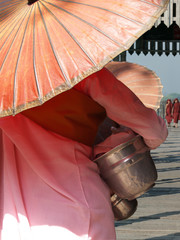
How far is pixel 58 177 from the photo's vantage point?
253cm

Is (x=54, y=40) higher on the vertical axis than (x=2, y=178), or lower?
higher

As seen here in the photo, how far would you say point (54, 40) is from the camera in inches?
91.5

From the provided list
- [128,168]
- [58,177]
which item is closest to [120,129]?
[128,168]

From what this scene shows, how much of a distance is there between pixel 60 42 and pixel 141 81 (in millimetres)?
1188

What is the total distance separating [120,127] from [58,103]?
1.47 feet

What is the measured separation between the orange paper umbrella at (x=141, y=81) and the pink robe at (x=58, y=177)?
29.4 inches

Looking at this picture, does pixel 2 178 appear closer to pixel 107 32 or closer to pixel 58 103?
pixel 58 103

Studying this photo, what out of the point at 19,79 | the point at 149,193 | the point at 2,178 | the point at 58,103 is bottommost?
the point at 149,193

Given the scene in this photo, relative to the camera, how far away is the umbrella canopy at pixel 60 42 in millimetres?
2219

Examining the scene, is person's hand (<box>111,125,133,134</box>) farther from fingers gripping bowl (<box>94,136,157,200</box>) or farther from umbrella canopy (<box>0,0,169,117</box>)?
Answer: umbrella canopy (<box>0,0,169,117</box>)

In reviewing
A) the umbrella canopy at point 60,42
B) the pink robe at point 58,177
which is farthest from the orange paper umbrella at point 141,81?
the umbrella canopy at point 60,42

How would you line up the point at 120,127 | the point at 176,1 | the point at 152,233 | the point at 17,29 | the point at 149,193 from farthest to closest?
1. the point at 176,1
2. the point at 149,193
3. the point at 152,233
4. the point at 120,127
5. the point at 17,29

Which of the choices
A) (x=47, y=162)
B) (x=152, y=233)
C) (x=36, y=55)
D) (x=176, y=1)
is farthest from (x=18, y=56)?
(x=176, y=1)

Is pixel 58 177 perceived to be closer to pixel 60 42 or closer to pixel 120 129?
pixel 120 129
